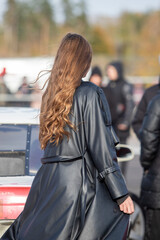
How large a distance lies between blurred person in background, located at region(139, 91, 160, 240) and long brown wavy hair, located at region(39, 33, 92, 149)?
4.43ft

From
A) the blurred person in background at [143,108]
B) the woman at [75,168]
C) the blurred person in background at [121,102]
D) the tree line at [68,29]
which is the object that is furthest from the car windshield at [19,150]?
the tree line at [68,29]

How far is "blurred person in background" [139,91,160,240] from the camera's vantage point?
13.5 ft

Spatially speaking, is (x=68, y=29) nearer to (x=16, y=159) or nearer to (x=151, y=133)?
(x=151, y=133)

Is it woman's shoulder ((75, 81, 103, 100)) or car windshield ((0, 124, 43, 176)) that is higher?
woman's shoulder ((75, 81, 103, 100))

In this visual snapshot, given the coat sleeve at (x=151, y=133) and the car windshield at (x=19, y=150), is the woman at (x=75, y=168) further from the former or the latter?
the coat sleeve at (x=151, y=133)

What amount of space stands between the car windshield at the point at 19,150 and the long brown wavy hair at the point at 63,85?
590 mm

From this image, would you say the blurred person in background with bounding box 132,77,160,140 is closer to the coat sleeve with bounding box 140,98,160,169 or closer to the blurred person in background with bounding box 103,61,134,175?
the coat sleeve with bounding box 140,98,160,169

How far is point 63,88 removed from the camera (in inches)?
114

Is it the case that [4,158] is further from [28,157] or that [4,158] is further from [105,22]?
[105,22]

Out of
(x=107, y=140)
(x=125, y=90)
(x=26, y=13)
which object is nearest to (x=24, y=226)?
(x=107, y=140)

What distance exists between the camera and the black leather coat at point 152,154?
13.5 feet

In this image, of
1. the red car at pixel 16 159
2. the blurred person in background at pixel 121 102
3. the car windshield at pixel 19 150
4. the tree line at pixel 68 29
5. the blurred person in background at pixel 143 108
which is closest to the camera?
the red car at pixel 16 159

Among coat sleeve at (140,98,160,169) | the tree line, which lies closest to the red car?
coat sleeve at (140,98,160,169)

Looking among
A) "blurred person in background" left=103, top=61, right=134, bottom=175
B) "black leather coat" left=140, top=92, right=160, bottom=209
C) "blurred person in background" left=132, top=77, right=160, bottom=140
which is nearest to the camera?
"black leather coat" left=140, top=92, right=160, bottom=209
